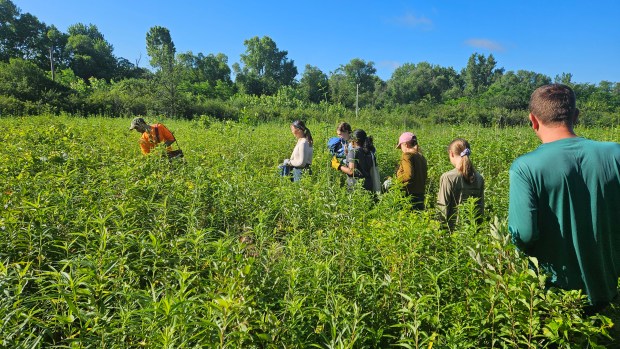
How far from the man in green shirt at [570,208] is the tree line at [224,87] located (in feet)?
23.4

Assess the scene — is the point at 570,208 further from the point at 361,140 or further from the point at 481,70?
the point at 481,70

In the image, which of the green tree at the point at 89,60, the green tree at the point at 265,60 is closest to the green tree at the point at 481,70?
the green tree at the point at 265,60

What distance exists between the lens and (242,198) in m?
3.98

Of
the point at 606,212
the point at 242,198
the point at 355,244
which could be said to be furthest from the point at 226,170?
the point at 606,212

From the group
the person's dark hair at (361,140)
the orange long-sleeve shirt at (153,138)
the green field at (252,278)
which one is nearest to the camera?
the green field at (252,278)

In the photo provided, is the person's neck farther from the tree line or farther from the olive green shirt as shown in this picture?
the tree line

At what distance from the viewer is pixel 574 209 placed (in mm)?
1831

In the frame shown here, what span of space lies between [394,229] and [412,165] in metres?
2.47

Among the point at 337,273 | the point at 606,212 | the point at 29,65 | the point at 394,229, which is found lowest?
the point at 337,273

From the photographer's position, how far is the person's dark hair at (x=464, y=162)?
3885mm

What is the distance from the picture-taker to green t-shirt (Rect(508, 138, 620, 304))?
5.99 ft

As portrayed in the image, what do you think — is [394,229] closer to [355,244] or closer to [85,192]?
[355,244]

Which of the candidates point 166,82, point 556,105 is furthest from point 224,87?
point 556,105

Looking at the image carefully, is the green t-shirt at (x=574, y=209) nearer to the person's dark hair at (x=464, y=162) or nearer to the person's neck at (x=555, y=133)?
the person's neck at (x=555, y=133)
